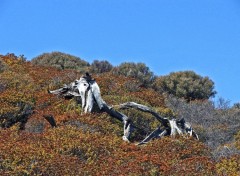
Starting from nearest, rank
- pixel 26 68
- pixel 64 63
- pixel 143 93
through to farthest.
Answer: pixel 143 93 → pixel 26 68 → pixel 64 63

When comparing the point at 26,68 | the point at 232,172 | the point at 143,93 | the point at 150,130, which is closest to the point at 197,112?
the point at 143,93

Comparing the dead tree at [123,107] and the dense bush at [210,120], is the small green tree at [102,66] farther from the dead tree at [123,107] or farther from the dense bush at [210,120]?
the dead tree at [123,107]

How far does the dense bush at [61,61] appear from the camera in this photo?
40.3m

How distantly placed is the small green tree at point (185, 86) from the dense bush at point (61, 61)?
4812mm

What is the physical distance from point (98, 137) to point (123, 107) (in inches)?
112

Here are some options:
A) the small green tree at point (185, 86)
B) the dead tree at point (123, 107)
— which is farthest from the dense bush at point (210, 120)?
the small green tree at point (185, 86)

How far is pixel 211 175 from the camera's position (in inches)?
538

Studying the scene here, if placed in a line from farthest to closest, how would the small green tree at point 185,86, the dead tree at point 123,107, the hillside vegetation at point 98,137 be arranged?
1. the small green tree at point 185,86
2. the dead tree at point 123,107
3. the hillside vegetation at point 98,137

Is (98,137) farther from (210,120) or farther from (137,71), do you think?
(137,71)

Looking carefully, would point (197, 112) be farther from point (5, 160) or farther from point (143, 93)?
point (5, 160)

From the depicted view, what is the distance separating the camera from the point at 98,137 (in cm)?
1641

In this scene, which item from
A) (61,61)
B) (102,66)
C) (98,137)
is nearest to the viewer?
(98,137)

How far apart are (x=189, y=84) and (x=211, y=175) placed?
24.1 meters

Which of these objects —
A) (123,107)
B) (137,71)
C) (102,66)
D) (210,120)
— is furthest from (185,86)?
(123,107)
